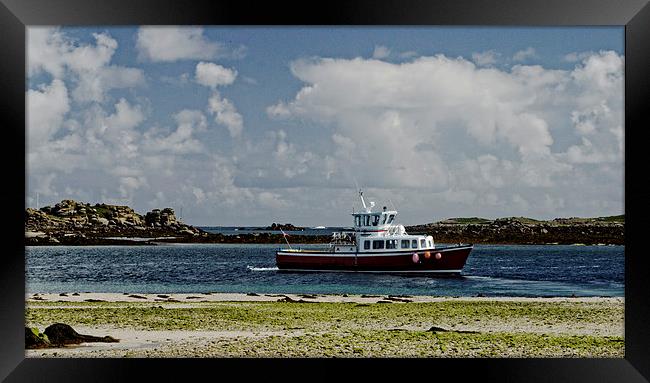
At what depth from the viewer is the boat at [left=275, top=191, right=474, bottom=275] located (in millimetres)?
26359

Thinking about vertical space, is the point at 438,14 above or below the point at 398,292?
above

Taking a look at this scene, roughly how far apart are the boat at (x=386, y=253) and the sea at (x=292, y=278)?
0.43 metres

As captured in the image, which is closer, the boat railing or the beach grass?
the beach grass

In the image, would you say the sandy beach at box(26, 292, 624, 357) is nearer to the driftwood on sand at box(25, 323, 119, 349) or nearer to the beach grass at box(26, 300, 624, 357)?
the beach grass at box(26, 300, 624, 357)

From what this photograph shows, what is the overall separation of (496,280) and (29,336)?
2419 centimetres

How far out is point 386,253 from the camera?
2659 centimetres

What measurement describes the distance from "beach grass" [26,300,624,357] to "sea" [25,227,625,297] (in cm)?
918

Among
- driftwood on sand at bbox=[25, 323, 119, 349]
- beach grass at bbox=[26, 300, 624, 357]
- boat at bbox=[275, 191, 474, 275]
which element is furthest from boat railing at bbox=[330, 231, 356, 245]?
driftwood on sand at bbox=[25, 323, 119, 349]

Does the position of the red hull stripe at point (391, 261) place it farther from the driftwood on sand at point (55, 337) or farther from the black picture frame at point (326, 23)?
the black picture frame at point (326, 23)

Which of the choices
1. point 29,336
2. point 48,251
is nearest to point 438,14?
point 29,336

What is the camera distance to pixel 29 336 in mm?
7504

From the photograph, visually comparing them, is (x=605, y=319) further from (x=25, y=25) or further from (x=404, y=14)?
(x=25, y=25)

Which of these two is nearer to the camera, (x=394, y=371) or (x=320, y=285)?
(x=394, y=371)

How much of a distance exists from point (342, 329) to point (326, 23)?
5240mm
